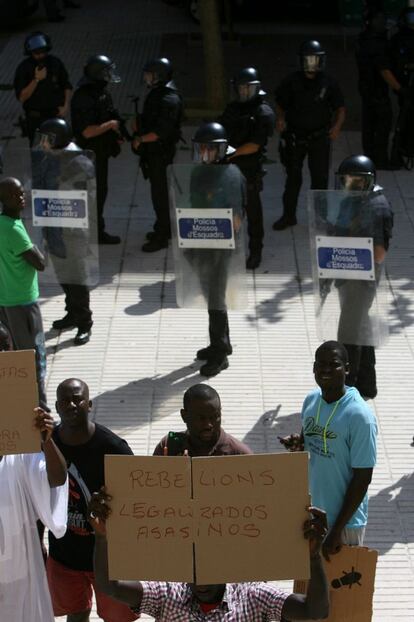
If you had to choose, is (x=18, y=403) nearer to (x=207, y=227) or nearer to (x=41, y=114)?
(x=207, y=227)

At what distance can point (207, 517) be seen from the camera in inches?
155

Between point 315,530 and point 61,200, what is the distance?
16.6ft

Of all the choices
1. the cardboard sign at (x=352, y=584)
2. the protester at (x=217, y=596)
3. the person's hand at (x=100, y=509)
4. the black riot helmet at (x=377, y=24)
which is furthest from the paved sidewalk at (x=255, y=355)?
the person's hand at (x=100, y=509)

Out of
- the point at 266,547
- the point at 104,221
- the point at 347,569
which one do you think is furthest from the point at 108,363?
the point at 266,547

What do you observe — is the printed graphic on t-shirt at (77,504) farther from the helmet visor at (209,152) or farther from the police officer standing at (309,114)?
the police officer standing at (309,114)

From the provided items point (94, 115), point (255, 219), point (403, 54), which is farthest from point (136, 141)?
point (403, 54)

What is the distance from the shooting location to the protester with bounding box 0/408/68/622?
4820 mm

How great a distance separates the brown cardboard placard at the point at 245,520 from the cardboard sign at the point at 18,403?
1.04 meters

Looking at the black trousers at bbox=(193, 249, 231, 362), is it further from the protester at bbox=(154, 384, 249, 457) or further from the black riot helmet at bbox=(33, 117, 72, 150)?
the protester at bbox=(154, 384, 249, 457)

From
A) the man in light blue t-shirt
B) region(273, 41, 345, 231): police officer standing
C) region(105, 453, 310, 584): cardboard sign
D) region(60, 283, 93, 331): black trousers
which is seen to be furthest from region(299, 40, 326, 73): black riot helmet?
region(105, 453, 310, 584): cardboard sign

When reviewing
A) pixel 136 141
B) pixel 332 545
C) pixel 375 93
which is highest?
pixel 332 545

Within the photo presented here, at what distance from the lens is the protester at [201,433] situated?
471 centimetres

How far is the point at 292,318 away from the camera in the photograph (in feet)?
31.3

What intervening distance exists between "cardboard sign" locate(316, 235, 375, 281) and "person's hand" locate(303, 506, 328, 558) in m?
3.55
